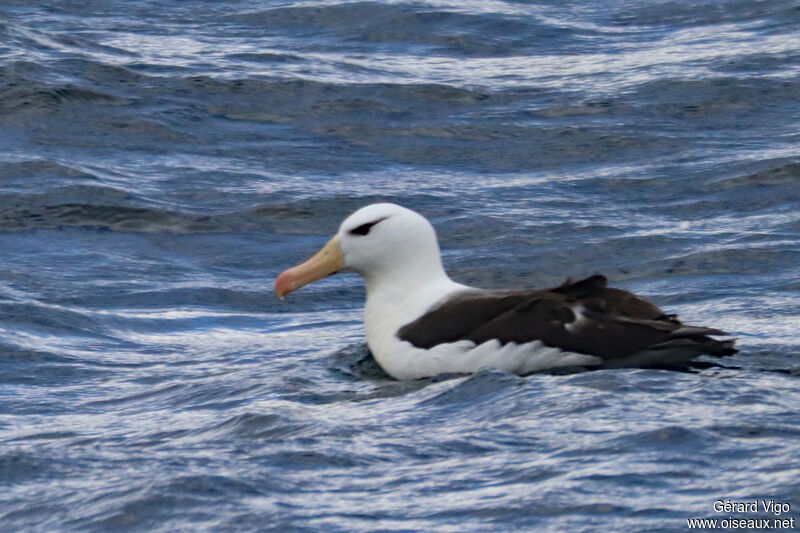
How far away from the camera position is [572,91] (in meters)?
17.6

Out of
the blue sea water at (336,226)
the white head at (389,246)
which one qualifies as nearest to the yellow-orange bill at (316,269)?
the white head at (389,246)

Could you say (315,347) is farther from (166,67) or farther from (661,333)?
(166,67)

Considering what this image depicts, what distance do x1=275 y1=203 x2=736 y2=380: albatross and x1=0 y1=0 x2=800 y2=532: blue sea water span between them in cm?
18

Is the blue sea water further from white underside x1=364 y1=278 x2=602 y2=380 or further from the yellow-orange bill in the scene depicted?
the yellow-orange bill

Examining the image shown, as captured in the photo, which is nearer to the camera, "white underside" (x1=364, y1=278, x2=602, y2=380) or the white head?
"white underside" (x1=364, y1=278, x2=602, y2=380)

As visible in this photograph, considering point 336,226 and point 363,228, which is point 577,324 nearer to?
point 363,228

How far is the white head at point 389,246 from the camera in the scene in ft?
30.9

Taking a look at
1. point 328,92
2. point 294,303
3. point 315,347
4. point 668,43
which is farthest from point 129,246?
point 668,43

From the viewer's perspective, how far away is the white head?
9.43 meters

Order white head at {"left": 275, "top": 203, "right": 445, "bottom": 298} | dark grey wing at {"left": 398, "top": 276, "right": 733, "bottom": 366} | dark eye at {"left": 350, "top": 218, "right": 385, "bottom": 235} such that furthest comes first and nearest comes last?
dark eye at {"left": 350, "top": 218, "right": 385, "bottom": 235}
white head at {"left": 275, "top": 203, "right": 445, "bottom": 298}
dark grey wing at {"left": 398, "top": 276, "right": 733, "bottom": 366}

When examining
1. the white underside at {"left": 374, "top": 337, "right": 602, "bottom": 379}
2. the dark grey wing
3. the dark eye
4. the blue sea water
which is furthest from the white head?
the white underside at {"left": 374, "top": 337, "right": 602, "bottom": 379}

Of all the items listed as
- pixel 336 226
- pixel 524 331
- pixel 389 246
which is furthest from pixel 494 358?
pixel 336 226

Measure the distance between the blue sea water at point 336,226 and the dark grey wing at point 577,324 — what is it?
8.3 inches

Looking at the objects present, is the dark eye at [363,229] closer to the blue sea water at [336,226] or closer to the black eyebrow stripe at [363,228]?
the black eyebrow stripe at [363,228]
